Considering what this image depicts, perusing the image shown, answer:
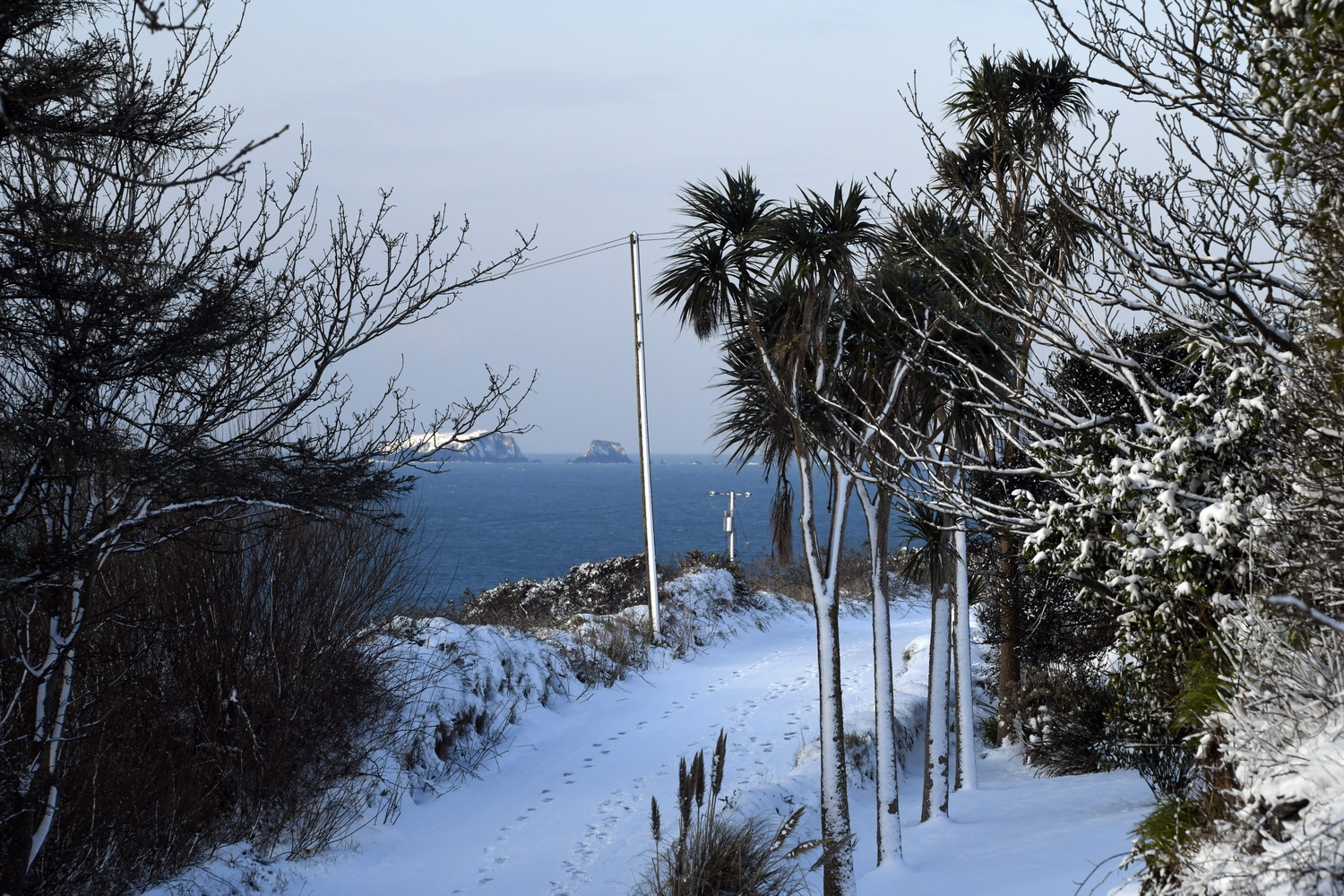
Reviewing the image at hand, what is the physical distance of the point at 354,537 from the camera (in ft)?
29.3

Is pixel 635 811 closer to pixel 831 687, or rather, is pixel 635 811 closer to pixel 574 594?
pixel 831 687

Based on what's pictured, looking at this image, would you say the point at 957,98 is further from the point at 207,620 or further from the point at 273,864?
the point at 273,864

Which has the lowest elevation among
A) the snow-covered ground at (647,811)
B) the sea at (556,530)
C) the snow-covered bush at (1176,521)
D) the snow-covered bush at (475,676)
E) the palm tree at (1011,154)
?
the sea at (556,530)

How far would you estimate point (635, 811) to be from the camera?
921 cm

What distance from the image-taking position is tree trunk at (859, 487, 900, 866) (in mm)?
8633

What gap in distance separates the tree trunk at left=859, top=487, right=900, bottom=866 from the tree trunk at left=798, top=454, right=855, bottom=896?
0.41 m

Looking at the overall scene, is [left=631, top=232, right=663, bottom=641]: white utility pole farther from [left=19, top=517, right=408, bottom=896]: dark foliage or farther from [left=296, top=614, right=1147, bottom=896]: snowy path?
[left=19, top=517, right=408, bottom=896]: dark foliage

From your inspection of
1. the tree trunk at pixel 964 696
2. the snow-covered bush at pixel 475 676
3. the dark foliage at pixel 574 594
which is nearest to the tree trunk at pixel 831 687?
the tree trunk at pixel 964 696

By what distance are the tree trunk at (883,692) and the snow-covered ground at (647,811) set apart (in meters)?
0.34

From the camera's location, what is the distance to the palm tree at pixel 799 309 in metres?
8.20

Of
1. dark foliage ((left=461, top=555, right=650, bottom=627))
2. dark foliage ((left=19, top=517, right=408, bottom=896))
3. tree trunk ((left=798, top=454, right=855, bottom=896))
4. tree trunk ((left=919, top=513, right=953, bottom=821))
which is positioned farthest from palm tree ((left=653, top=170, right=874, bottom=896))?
dark foliage ((left=461, top=555, right=650, bottom=627))

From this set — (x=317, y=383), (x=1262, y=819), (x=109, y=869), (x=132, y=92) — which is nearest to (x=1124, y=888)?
(x=1262, y=819)

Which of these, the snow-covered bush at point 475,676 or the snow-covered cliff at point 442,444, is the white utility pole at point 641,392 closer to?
the snow-covered bush at point 475,676

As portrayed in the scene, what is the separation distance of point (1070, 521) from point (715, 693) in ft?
29.5
